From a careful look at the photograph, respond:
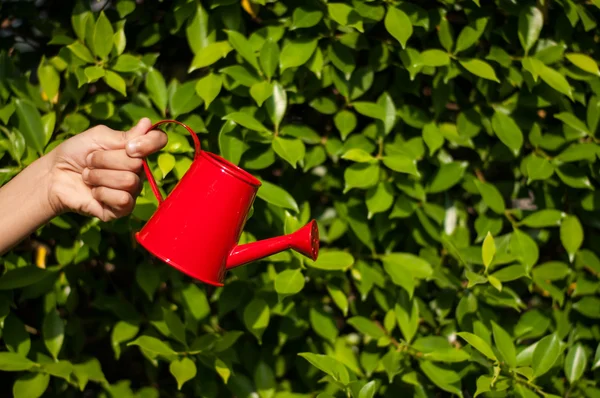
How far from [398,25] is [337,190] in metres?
0.43

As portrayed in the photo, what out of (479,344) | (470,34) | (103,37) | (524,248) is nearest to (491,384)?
(479,344)

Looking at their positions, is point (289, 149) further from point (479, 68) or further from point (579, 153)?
point (579, 153)

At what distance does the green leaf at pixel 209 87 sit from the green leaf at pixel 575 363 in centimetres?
102

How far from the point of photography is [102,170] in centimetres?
142

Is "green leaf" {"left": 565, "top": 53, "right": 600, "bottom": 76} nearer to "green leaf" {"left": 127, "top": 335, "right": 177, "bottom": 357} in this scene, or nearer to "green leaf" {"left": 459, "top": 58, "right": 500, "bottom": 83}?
"green leaf" {"left": 459, "top": 58, "right": 500, "bottom": 83}

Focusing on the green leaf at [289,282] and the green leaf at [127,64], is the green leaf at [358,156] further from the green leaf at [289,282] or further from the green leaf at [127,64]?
the green leaf at [127,64]

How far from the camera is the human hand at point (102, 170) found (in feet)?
4.60

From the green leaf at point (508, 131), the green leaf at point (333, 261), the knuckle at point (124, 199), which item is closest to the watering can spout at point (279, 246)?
the knuckle at point (124, 199)

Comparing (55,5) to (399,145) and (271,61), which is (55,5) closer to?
(271,61)

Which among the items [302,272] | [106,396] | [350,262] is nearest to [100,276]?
[106,396]

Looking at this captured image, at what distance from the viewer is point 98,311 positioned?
2047 mm

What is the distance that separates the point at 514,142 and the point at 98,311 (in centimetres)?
111

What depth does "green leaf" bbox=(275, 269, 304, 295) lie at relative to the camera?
170 cm

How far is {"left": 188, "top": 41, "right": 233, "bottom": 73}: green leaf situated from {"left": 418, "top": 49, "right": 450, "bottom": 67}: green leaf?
427 millimetres
